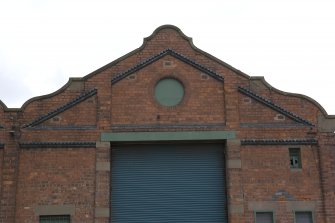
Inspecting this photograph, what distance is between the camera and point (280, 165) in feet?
58.3

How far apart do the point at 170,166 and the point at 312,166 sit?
4805mm

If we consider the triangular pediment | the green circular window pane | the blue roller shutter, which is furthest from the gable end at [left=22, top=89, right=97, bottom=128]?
the green circular window pane

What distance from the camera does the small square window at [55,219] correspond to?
17.2 m

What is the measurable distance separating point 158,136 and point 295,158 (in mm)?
4763

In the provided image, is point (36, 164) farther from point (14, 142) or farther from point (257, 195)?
point (257, 195)

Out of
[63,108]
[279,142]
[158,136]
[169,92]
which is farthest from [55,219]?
[279,142]

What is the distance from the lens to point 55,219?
17.2 m

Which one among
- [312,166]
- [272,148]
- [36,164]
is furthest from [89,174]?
[312,166]

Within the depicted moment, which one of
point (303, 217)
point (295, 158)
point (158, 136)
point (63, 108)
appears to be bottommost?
point (303, 217)

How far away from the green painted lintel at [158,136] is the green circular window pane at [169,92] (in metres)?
1.18

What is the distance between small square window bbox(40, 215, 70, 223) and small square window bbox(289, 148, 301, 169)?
774 centimetres

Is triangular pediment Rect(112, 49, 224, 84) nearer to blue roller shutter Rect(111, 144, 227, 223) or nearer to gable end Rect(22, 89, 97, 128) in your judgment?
gable end Rect(22, 89, 97, 128)

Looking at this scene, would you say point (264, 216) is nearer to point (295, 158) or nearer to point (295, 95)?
point (295, 158)

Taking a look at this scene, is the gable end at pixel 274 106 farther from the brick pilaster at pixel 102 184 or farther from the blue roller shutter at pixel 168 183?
the brick pilaster at pixel 102 184
